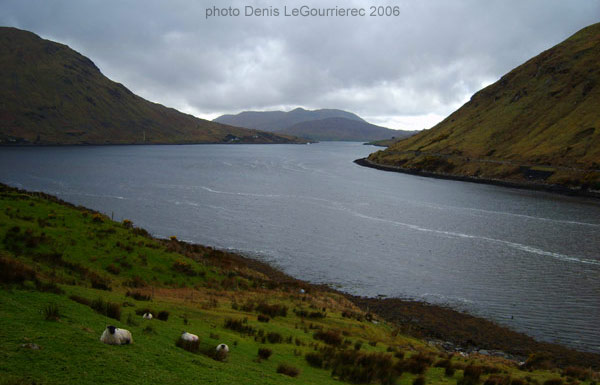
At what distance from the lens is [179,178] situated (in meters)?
118

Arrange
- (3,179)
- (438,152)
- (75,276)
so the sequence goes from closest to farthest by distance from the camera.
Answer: (75,276)
(3,179)
(438,152)

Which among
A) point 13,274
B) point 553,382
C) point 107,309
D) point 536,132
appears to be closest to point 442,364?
point 553,382

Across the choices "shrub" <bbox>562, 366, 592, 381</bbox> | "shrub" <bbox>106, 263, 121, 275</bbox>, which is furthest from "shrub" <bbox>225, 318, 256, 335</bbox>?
"shrub" <bbox>562, 366, 592, 381</bbox>

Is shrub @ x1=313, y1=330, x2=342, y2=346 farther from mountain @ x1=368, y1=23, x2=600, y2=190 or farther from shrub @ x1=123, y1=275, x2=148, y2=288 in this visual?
mountain @ x1=368, y1=23, x2=600, y2=190

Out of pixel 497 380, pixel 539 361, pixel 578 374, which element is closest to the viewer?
pixel 497 380

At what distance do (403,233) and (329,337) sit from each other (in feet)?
146

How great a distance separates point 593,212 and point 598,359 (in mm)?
65761

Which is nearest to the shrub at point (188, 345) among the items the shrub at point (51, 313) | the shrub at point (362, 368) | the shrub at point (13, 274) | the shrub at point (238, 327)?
the shrub at point (51, 313)

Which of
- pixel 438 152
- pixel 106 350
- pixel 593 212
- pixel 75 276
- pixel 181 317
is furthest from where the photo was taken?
pixel 438 152

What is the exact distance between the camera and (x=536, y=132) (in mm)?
143875

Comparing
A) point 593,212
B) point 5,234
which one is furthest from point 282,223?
point 593,212

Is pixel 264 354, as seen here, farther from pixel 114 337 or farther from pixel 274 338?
pixel 114 337

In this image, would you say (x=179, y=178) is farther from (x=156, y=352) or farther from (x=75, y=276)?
(x=156, y=352)

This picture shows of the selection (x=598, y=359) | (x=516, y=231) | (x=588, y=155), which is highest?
(x=588, y=155)
